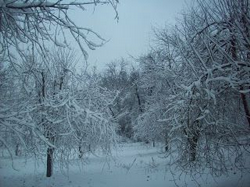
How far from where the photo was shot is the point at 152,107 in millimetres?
17281

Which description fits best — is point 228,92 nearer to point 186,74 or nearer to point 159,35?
point 186,74

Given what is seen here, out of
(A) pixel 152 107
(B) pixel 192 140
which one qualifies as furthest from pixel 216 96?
(A) pixel 152 107

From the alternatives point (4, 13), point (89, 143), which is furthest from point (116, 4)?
point (89, 143)

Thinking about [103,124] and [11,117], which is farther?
[103,124]

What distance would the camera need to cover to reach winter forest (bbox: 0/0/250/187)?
330cm

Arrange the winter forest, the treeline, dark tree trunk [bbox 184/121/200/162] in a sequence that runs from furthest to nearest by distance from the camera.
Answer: dark tree trunk [bbox 184/121/200/162] → the treeline → the winter forest

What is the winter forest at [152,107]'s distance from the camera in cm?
330

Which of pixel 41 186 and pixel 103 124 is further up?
pixel 103 124

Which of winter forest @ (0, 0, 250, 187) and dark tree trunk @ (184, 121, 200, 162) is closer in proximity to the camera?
winter forest @ (0, 0, 250, 187)

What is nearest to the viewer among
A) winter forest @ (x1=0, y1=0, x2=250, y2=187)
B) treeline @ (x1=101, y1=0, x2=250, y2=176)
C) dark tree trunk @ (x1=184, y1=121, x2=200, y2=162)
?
winter forest @ (x1=0, y1=0, x2=250, y2=187)

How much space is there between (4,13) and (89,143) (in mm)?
9089

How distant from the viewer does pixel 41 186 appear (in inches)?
429

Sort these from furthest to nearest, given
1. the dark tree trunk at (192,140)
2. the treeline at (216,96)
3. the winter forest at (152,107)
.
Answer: the dark tree trunk at (192,140), the treeline at (216,96), the winter forest at (152,107)

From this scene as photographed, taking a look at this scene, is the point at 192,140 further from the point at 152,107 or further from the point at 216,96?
the point at 152,107
